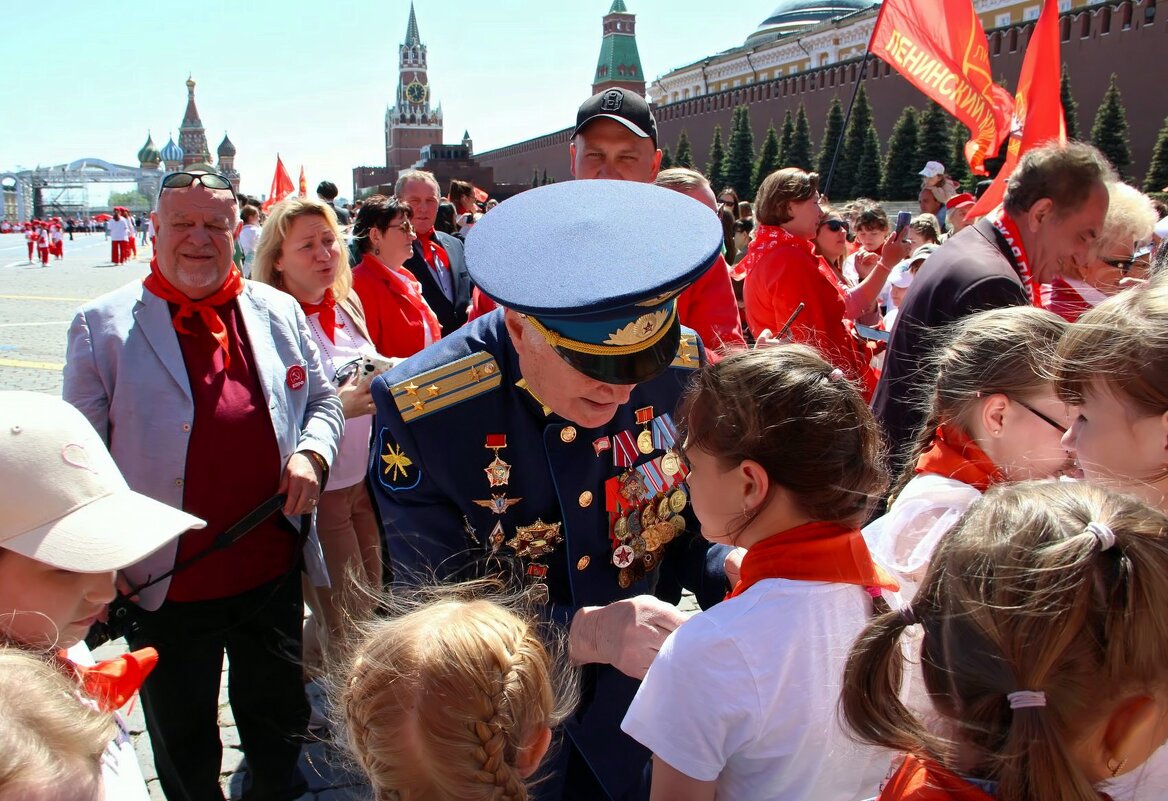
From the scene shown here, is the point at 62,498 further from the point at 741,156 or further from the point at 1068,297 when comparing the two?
the point at 741,156

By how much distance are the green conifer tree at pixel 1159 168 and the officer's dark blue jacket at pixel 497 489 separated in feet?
86.9

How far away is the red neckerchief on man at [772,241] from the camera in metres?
4.21

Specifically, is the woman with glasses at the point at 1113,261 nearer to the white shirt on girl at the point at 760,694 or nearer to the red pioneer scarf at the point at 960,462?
the red pioneer scarf at the point at 960,462

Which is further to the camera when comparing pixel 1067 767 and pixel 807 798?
pixel 807 798

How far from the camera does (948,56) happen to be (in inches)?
224

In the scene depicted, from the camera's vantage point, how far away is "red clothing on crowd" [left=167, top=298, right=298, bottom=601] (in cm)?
246

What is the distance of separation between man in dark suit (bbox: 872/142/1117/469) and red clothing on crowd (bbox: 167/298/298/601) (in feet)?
6.15

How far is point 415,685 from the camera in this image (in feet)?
3.96

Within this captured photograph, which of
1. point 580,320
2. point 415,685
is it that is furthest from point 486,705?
point 580,320

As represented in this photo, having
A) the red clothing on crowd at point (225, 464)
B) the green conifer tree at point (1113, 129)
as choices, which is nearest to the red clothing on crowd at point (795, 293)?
the red clothing on crowd at point (225, 464)

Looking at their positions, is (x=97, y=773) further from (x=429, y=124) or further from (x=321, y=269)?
(x=429, y=124)

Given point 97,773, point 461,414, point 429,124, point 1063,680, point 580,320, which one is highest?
point 429,124

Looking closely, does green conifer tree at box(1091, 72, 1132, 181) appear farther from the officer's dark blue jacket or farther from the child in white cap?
the child in white cap

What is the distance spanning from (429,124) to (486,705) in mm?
109469
